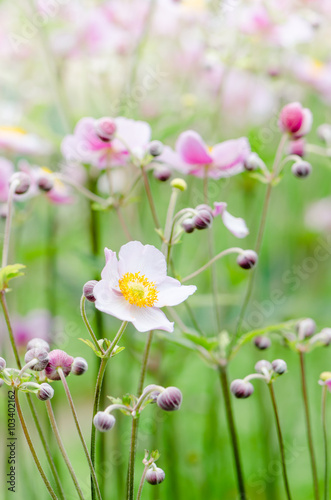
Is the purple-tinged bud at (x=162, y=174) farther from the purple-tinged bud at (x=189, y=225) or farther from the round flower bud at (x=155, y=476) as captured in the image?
the round flower bud at (x=155, y=476)

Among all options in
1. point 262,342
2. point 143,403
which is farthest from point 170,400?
point 262,342

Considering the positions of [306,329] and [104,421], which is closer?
[104,421]

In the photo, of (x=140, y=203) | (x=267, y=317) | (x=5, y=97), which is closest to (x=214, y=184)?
(x=140, y=203)

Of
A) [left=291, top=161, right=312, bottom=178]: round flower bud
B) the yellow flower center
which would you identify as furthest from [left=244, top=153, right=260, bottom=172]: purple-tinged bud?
the yellow flower center

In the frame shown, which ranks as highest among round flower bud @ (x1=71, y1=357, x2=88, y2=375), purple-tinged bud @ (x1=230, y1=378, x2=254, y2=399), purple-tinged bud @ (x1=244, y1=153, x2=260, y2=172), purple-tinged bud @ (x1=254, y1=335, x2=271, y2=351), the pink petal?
the pink petal

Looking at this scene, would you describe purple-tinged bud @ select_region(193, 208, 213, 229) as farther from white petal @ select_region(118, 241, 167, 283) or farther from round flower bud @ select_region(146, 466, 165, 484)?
round flower bud @ select_region(146, 466, 165, 484)

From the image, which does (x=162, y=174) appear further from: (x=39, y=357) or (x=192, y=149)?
(x=39, y=357)

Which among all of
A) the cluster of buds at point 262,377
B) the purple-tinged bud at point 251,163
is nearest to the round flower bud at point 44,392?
the cluster of buds at point 262,377
